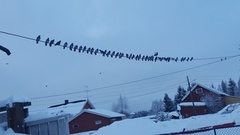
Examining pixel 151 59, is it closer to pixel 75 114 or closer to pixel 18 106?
pixel 18 106

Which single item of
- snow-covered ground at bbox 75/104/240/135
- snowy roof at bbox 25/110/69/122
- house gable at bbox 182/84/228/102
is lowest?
snow-covered ground at bbox 75/104/240/135

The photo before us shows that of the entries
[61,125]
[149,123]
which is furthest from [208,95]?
[61,125]

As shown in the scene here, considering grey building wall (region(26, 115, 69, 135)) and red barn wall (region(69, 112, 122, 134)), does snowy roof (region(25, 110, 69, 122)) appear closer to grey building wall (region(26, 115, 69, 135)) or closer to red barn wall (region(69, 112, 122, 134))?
grey building wall (region(26, 115, 69, 135))

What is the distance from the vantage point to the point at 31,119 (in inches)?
752

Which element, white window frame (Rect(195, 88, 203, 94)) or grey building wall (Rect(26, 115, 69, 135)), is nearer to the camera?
grey building wall (Rect(26, 115, 69, 135))

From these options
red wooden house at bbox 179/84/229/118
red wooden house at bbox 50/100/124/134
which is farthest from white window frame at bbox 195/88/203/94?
red wooden house at bbox 50/100/124/134

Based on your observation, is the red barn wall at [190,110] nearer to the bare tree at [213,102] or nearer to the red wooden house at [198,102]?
the red wooden house at [198,102]

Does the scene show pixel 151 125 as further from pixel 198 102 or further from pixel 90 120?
pixel 198 102

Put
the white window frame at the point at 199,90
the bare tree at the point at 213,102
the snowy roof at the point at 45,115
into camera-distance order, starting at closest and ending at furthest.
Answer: the snowy roof at the point at 45,115, the bare tree at the point at 213,102, the white window frame at the point at 199,90

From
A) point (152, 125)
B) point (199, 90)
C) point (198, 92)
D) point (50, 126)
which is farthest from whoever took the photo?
point (199, 90)

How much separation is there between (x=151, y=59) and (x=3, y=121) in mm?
9695

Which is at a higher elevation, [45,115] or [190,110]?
[45,115]

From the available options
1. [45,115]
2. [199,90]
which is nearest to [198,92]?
[199,90]

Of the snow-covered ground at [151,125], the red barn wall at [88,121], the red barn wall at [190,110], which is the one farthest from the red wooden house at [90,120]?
the snow-covered ground at [151,125]
